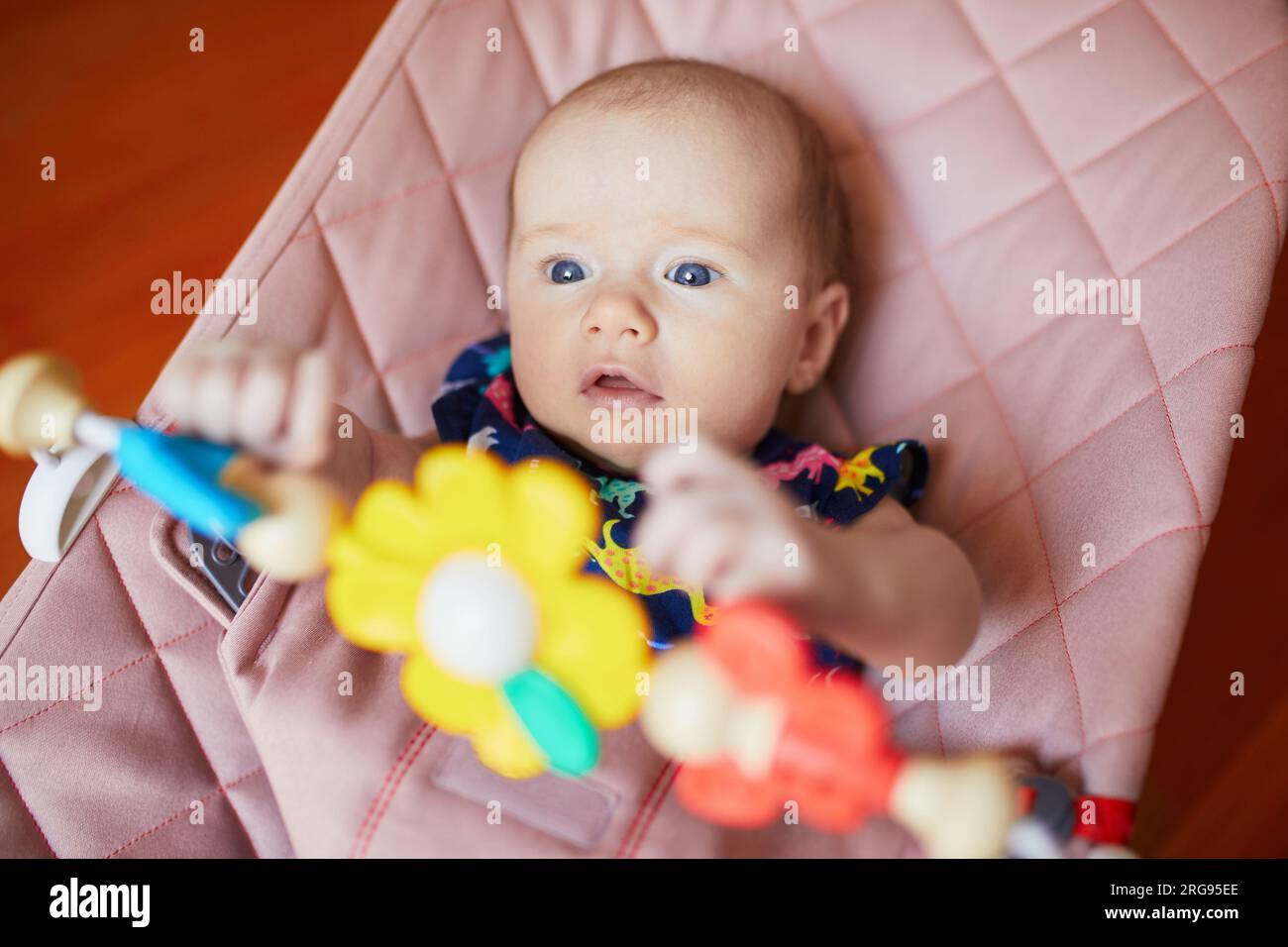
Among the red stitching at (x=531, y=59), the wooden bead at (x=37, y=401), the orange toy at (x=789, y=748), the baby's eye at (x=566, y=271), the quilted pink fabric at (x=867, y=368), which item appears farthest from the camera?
the red stitching at (x=531, y=59)

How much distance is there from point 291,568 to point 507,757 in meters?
0.14

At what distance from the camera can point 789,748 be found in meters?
0.43

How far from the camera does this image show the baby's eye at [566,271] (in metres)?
0.76

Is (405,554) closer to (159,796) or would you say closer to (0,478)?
(159,796)

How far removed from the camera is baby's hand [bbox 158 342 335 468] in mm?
498

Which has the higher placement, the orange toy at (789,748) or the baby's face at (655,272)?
the baby's face at (655,272)

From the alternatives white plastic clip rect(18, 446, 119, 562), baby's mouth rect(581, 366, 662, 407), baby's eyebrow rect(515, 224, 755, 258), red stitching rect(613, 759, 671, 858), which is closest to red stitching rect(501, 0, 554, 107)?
baby's eyebrow rect(515, 224, 755, 258)

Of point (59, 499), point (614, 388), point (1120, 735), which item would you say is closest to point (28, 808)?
point (59, 499)

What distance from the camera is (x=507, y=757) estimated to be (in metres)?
0.48

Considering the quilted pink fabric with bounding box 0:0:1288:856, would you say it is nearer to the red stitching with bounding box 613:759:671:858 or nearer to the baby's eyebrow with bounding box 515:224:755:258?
the red stitching with bounding box 613:759:671:858

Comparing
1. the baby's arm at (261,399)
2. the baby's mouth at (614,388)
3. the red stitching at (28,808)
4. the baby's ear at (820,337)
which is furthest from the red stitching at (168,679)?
the baby's ear at (820,337)

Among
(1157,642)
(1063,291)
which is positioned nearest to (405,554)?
(1157,642)

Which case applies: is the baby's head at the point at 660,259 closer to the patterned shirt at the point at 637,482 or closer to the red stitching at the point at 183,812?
the patterned shirt at the point at 637,482

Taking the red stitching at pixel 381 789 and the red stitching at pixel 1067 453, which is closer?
the red stitching at pixel 381 789
